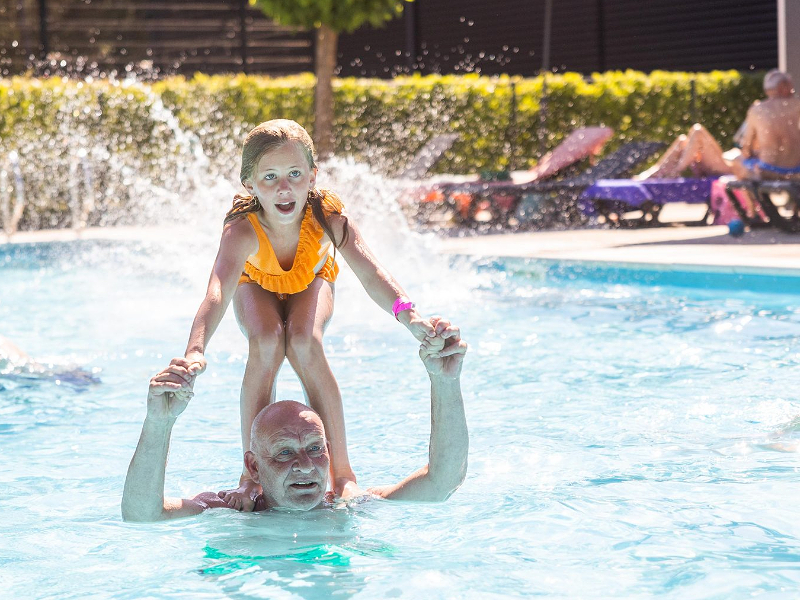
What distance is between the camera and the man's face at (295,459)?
10.3ft

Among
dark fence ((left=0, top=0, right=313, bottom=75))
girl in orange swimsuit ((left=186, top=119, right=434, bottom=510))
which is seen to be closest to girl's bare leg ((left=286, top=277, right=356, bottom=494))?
girl in orange swimsuit ((left=186, top=119, right=434, bottom=510))

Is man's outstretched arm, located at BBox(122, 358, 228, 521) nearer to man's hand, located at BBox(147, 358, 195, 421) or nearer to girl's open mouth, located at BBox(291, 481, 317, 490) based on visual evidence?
man's hand, located at BBox(147, 358, 195, 421)

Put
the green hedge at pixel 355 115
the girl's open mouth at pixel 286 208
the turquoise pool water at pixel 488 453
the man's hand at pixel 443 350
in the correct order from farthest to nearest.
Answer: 1. the green hedge at pixel 355 115
2. the girl's open mouth at pixel 286 208
3. the turquoise pool water at pixel 488 453
4. the man's hand at pixel 443 350

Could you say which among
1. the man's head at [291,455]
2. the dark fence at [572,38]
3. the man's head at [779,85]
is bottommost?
the man's head at [291,455]

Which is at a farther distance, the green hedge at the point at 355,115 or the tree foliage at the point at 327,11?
the green hedge at the point at 355,115

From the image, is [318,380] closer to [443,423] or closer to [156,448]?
[443,423]

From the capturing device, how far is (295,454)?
3.14 metres

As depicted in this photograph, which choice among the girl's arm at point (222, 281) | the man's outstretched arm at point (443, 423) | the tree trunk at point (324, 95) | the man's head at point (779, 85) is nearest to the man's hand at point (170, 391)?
the girl's arm at point (222, 281)

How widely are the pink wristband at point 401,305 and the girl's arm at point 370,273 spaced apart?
0.05 ft

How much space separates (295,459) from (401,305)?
522mm

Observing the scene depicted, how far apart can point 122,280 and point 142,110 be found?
5527mm

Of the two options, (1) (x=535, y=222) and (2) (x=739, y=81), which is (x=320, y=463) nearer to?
(1) (x=535, y=222)

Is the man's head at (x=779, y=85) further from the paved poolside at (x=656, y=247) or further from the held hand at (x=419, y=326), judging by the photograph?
the held hand at (x=419, y=326)

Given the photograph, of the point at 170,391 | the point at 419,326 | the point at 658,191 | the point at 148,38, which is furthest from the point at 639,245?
the point at 148,38
